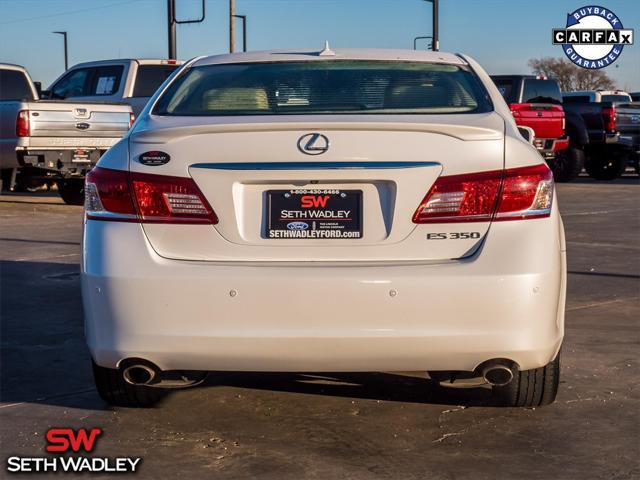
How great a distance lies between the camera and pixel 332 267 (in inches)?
165

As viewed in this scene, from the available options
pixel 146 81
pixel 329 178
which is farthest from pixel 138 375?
pixel 146 81

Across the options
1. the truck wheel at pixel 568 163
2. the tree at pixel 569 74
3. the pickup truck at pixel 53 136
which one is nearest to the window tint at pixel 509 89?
the truck wheel at pixel 568 163

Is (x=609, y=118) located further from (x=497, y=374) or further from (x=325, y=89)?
(x=497, y=374)

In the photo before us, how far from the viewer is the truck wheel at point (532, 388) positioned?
15.8 ft

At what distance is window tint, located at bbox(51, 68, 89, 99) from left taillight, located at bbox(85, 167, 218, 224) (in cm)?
1525

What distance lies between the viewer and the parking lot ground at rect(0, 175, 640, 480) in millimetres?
4258

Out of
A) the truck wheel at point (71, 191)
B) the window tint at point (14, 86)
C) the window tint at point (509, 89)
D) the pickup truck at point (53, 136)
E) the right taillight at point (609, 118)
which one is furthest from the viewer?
the right taillight at point (609, 118)

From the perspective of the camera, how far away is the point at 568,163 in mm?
22953

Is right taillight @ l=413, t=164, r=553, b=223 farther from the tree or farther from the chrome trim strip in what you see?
the tree

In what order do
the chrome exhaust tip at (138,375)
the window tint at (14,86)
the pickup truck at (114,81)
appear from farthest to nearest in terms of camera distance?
the pickup truck at (114,81) < the window tint at (14,86) < the chrome exhaust tip at (138,375)

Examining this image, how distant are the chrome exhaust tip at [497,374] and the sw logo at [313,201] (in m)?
0.88

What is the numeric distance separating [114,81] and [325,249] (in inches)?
596

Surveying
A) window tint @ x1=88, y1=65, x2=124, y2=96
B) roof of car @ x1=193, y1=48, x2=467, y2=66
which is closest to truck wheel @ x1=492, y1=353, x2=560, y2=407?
roof of car @ x1=193, y1=48, x2=467, y2=66

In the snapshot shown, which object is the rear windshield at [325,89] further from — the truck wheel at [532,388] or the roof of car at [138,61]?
the roof of car at [138,61]
